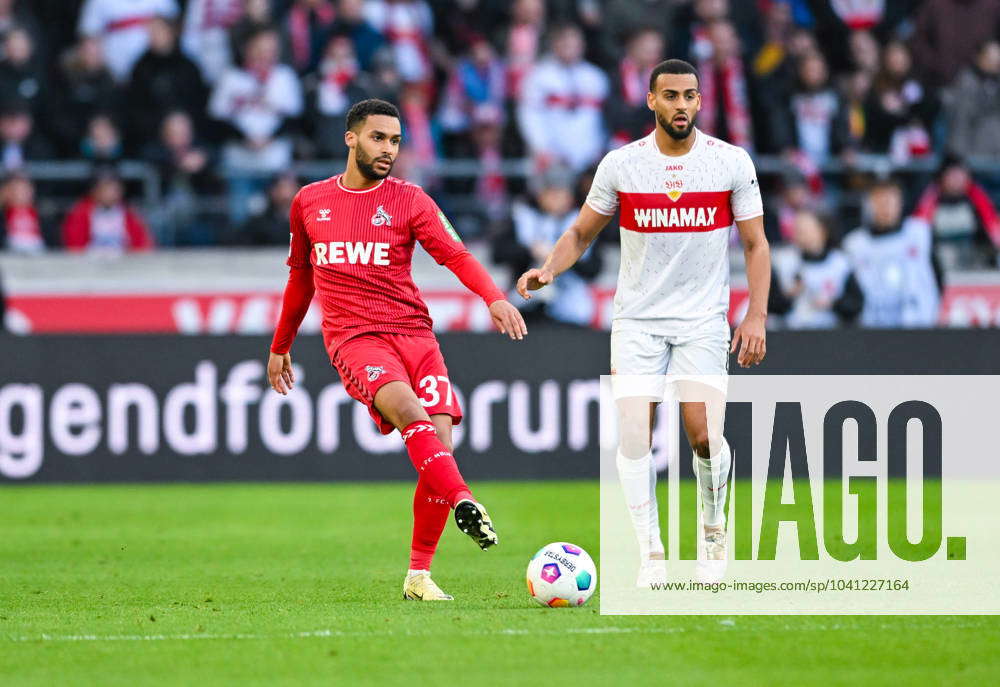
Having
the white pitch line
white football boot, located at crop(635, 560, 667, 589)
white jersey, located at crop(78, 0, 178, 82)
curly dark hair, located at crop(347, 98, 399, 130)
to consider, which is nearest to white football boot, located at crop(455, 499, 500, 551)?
the white pitch line

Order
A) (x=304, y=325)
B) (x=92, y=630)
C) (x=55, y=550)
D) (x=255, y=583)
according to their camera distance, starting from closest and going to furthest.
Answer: (x=92, y=630)
(x=255, y=583)
(x=55, y=550)
(x=304, y=325)

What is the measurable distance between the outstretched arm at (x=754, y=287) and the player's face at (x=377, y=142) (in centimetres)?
169

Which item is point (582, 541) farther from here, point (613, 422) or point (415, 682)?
point (415, 682)

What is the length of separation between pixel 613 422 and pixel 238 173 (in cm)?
507

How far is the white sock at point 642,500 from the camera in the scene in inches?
326

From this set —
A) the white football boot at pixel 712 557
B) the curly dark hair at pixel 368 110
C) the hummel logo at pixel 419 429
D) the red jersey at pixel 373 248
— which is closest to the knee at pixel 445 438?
the hummel logo at pixel 419 429

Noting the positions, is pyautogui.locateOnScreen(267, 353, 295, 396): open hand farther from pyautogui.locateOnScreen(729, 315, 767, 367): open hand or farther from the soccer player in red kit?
pyautogui.locateOnScreen(729, 315, 767, 367): open hand

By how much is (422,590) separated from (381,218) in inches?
69.7

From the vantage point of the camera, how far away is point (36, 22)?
1806 cm

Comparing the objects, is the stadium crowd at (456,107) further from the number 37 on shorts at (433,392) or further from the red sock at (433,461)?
the red sock at (433,461)

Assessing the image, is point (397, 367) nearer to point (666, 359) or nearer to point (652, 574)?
point (666, 359)

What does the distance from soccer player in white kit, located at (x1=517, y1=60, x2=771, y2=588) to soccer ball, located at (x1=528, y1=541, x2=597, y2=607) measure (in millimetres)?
654

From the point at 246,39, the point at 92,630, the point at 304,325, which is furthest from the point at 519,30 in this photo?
the point at 92,630

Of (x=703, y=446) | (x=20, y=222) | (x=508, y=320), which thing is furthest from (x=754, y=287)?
(x=20, y=222)
